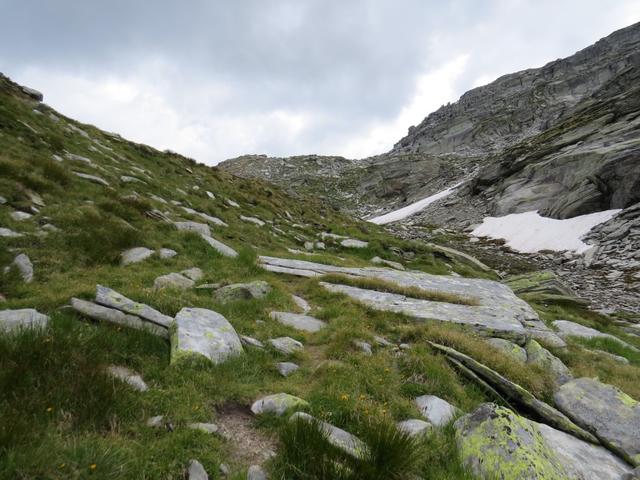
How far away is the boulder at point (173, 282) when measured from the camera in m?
8.34

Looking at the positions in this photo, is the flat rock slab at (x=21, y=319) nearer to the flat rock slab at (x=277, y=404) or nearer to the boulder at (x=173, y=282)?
the boulder at (x=173, y=282)

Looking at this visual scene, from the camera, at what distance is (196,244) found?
12.0 meters

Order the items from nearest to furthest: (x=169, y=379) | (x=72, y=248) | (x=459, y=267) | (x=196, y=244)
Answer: (x=169, y=379)
(x=72, y=248)
(x=196, y=244)
(x=459, y=267)

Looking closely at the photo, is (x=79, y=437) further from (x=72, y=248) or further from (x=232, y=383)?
(x=72, y=248)

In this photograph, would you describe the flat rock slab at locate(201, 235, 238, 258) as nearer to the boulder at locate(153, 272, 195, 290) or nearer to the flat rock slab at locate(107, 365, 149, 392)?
the boulder at locate(153, 272, 195, 290)

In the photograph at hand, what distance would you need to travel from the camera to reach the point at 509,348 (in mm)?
8023

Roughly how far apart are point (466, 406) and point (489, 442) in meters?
1.36

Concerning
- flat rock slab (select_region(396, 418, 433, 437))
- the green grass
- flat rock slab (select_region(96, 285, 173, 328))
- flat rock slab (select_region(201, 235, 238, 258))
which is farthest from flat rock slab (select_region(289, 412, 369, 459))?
flat rock slab (select_region(201, 235, 238, 258))

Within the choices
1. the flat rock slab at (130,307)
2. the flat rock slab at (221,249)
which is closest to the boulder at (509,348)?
the flat rock slab at (130,307)

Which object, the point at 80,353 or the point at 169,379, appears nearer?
the point at 80,353

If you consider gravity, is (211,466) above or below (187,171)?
below

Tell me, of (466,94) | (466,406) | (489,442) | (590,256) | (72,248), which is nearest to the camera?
(489,442)

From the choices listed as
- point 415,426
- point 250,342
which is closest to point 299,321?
point 250,342

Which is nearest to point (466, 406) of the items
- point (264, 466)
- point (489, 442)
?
point (489, 442)
